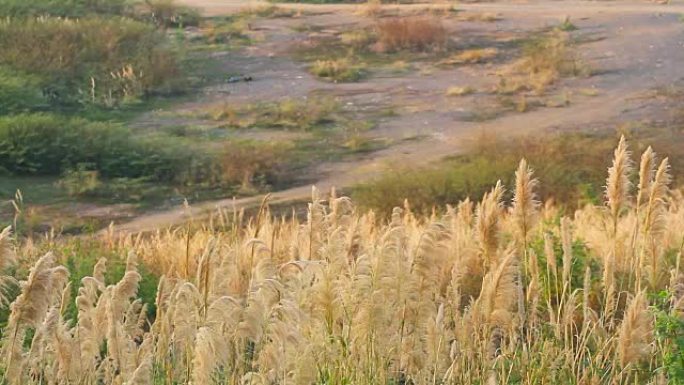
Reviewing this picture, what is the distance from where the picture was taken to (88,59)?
18.7 metres

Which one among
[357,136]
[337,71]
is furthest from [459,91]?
[357,136]

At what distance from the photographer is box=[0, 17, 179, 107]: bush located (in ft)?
56.6

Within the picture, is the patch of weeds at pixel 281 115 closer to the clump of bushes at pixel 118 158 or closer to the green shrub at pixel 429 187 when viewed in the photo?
the clump of bushes at pixel 118 158

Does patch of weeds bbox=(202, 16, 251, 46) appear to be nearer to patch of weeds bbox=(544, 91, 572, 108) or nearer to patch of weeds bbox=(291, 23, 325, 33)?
patch of weeds bbox=(291, 23, 325, 33)

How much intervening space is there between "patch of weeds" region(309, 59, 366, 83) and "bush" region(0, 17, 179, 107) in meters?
2.31

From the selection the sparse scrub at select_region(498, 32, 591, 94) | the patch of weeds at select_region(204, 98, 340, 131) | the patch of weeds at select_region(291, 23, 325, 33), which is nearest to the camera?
the patch of weeds at select_region(204, 98, 340, 131)

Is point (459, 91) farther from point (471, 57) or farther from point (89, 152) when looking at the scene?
point (89, 152)

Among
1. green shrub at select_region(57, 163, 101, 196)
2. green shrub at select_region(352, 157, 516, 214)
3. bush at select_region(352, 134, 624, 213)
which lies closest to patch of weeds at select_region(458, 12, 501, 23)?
bush at select_region(352, 134, 624, 213)

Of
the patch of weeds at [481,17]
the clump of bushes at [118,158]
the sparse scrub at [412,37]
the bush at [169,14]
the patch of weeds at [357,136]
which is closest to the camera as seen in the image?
the clump of bushes at [118,158]

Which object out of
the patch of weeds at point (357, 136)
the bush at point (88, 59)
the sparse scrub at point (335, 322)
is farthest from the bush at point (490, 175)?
the sparse scrub at point (335, 322)

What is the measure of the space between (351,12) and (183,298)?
23.9m

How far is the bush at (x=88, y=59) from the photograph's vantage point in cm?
1727

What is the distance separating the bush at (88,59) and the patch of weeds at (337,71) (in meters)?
2.31

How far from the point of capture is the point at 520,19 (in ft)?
81.9
